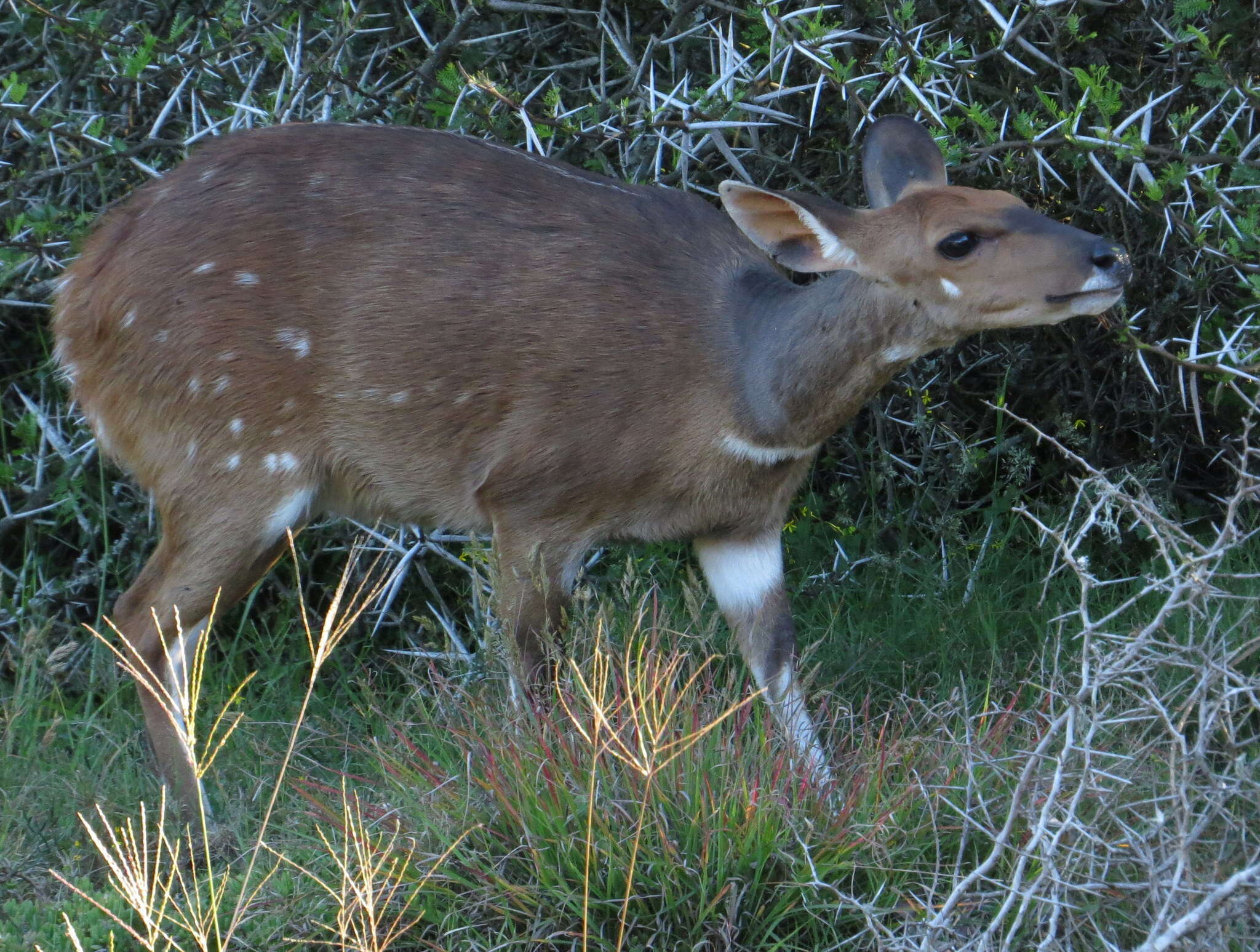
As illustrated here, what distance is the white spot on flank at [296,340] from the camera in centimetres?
389

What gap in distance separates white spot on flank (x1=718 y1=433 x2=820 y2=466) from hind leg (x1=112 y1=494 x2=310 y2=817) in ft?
3.70

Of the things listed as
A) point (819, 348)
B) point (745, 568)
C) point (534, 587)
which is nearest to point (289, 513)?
point (534, 587)

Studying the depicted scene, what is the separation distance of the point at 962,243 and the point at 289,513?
180 centimetres

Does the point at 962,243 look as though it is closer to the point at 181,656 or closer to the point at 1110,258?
the point at 1110,258

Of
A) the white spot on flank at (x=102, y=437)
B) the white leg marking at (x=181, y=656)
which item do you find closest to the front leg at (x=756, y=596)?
the white leg marking at (x=181, y=656)

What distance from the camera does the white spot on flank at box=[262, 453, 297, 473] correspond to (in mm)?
3916

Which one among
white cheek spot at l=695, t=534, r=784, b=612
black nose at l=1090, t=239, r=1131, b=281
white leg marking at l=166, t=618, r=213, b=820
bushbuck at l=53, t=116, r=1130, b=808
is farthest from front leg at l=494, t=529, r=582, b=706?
black nose at l=1090, t=239, r=1131, b=281

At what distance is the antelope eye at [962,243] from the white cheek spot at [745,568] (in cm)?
96

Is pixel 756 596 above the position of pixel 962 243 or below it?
below

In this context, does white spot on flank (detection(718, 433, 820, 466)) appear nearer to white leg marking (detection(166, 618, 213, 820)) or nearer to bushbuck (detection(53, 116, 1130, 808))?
bushbuck (detection(53, 116, 1130, 808))

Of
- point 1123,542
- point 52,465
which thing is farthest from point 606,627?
point 52,465

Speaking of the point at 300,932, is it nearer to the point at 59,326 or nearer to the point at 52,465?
the point at 59,326

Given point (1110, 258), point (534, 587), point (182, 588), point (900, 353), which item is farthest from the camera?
point (182, 588)

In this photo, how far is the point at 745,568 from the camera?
13.4ft
